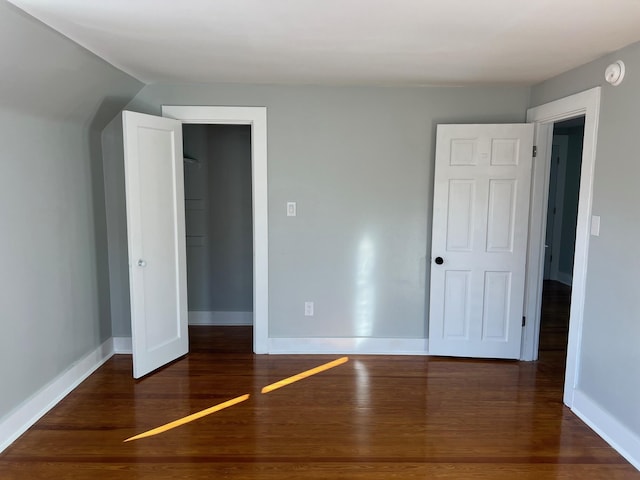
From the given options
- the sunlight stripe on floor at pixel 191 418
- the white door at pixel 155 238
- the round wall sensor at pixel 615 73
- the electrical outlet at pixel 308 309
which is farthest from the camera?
the electrical outlet at pixel 308 309

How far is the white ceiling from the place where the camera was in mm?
1882

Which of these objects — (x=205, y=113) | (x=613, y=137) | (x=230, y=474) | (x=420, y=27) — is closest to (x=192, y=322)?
(x=205, y=113)

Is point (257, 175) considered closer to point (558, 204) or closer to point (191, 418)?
point (191, 418)

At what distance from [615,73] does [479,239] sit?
1463 mm

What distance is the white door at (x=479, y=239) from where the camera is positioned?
3369mm

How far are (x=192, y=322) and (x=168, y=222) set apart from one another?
60.9 inches

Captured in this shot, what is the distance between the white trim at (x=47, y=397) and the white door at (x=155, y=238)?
Answer: 402 mm

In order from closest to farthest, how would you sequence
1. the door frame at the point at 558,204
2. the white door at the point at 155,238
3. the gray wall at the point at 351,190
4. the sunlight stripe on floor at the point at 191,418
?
the sunlight stripe on floor at the point at 191,418 < the white door at the point at 155,238 < the gray wall at the point at 351,190 < the door frame at the point at 558,204

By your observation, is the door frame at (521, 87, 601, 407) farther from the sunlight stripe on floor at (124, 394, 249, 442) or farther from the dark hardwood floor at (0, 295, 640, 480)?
the sunlight stripe on floor at (124, 394, 249, 442)

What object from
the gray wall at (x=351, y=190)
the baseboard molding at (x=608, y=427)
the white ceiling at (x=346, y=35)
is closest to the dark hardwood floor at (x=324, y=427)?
the baseboard molding at (x=608, y=427)

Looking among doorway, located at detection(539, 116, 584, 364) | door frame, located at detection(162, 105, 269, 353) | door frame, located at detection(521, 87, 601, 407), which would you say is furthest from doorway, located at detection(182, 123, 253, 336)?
doorway, located at detection(539, 116, 584, 364)

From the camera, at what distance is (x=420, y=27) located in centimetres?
213

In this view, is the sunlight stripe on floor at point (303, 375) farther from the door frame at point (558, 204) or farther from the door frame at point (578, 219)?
the door frame at point (558, 204)

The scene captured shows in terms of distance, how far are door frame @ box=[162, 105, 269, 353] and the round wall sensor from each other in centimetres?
229
